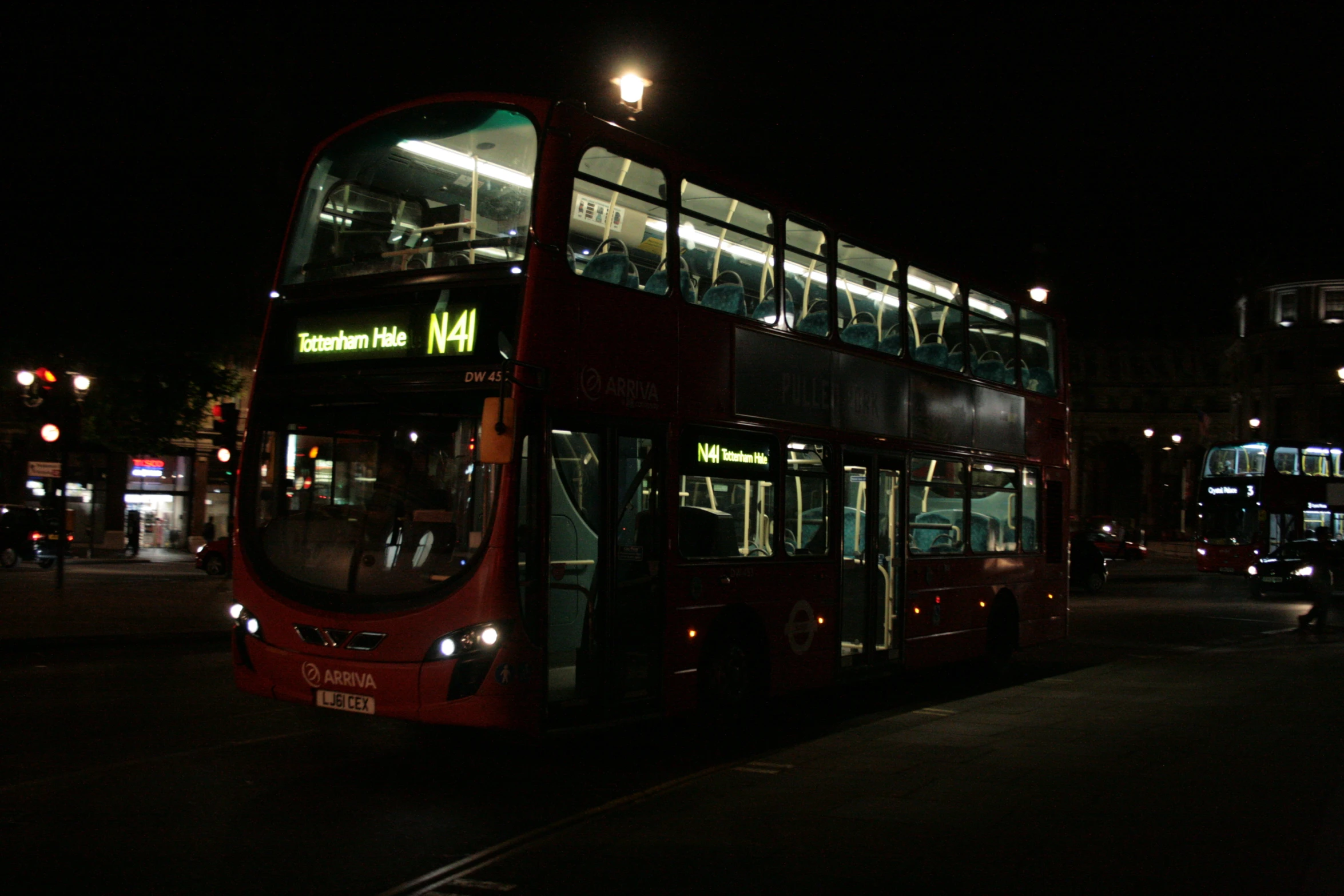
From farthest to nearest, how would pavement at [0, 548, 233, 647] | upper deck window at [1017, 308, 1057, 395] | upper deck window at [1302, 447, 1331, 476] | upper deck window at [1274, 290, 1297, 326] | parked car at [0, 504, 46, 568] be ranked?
upper deck window at [1274, 290, 1297, 326] → upper deck window at [1302, 447, 1331, 476] → parked car at [0, 504, 46, 568] → pavement at [0, 548, 233, 647] → upper deck window at [1017, 308, 1057, 395]

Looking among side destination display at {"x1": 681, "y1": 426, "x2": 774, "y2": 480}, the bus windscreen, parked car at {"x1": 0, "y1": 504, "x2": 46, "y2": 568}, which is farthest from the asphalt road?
parked car at {"x1": 0, "y1": 504, "x2": 46, "y2": 568}

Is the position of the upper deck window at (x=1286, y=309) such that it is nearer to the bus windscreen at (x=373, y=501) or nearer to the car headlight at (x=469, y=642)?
the bus windscreen at (x=373, y=501)

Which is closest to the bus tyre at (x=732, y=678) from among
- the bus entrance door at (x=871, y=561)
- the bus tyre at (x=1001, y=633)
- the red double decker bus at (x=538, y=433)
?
the red double decker bus at (x=538, y=433)

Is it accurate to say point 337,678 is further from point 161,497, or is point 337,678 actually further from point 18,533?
point 161,497

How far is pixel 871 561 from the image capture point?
12.2 meters

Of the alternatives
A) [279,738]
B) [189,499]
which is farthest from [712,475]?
[189,499]

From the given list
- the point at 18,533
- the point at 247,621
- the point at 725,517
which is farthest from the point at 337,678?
the point at 18,533

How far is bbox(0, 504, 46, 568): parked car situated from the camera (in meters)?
32.8

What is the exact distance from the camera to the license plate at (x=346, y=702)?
8.02 metres

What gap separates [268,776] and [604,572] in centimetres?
254

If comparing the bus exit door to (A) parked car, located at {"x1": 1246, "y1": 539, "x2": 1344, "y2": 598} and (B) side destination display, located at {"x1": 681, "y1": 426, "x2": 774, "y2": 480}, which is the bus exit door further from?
(A) parked car, located at {"x1": 1246, "y1": 539, "x2": 1344, "y2": 598}

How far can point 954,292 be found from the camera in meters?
13.6

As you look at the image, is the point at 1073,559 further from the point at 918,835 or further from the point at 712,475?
the point at 918,835

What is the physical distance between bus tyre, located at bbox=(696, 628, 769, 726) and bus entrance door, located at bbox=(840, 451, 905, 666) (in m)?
1.41
